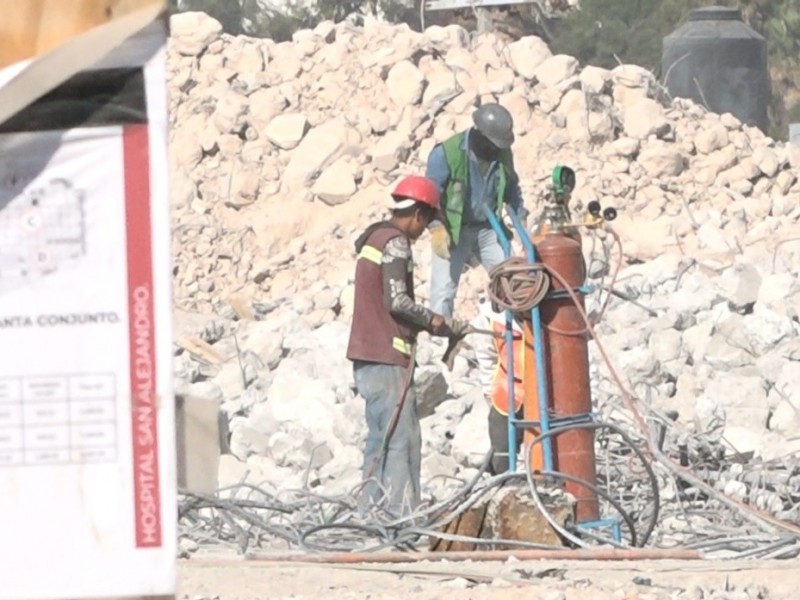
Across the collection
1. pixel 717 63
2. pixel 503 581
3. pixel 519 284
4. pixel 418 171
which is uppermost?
pixel 717 63

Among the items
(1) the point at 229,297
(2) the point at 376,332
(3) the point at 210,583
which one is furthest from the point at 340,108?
(3) the point at 210,583

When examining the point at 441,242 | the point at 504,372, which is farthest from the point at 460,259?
the point at 504,372

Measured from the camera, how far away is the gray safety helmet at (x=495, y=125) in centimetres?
1079

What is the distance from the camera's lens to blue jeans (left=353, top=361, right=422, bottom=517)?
8.50 metres

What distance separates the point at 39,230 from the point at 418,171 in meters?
15.5

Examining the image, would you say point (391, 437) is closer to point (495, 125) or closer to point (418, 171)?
point (495, 125)

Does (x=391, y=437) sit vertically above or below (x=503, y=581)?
above

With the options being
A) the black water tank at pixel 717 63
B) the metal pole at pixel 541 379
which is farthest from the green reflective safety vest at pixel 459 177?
the black water tank at pixel 717 63

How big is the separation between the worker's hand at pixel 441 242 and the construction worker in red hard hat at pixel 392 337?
287cm

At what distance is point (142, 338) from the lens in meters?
1.90

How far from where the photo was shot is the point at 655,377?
11742mm

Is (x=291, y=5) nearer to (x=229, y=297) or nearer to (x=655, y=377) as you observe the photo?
(x=229, y=297)

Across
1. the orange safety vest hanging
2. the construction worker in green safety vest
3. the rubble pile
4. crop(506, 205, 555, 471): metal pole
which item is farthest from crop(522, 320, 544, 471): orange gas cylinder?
the rubble pile

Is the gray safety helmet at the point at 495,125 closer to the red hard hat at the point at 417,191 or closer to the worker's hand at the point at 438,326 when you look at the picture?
the red hard hat at the point at 417,191
